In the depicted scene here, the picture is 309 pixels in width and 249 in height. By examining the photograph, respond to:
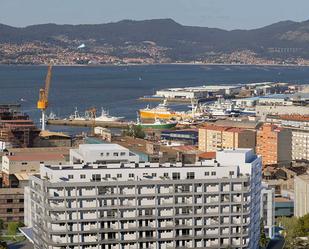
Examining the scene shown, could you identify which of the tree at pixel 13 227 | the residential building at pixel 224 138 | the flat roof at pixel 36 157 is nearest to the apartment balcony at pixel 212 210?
the tree at pixel 13 227

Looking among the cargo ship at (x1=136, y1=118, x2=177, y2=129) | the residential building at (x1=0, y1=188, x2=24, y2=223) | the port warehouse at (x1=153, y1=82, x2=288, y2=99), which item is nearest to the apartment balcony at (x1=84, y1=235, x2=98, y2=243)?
the residential building at (x1=0, y1=188, x2=24, y2=223)

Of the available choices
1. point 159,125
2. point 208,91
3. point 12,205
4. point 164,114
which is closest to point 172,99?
point 208,91

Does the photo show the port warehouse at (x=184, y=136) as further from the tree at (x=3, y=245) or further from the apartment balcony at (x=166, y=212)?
the apartment balcony at (x=166, y=212)

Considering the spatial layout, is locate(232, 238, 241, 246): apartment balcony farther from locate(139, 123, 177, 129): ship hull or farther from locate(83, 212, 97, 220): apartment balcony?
locate(139, 123, 177, 129): ship hull

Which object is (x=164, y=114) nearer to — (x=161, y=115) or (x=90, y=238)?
(x=161, y=115)

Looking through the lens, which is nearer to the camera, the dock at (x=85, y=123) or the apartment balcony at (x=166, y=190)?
the apartment balcony at (x=166, y=190)

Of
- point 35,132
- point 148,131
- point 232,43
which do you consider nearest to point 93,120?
point 148,131

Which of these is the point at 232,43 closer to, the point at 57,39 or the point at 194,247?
the point at 57,39
